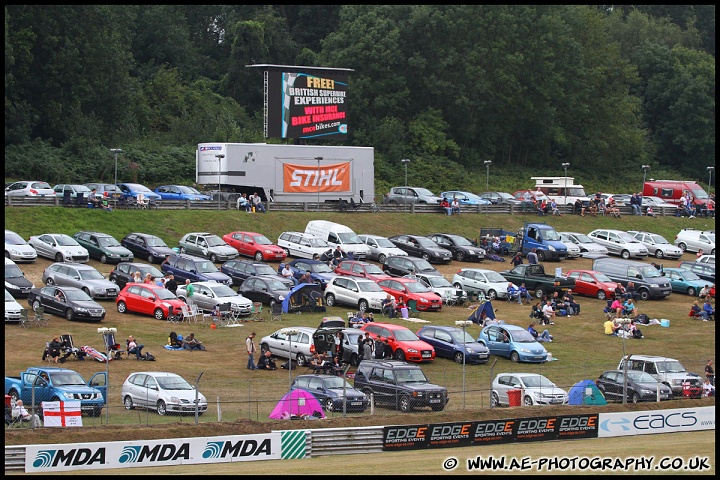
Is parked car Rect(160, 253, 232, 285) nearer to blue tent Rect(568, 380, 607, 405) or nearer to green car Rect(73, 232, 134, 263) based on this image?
green car Rect(73, 232, 134, 263)

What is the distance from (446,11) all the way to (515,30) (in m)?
6.29

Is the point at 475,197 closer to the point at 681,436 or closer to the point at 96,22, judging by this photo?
the point at 96,22

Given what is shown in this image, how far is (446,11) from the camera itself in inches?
3639

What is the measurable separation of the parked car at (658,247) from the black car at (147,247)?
26282 mm

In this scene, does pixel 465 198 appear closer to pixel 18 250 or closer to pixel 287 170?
pixel 287 170

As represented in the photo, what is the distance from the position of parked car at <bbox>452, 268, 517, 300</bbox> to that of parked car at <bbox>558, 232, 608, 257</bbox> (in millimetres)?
12217

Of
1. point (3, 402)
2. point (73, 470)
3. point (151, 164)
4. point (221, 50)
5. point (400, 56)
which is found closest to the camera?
point (73, 470)

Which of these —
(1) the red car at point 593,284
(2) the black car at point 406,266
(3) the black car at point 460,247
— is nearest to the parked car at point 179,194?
(3) the black car at point 460,247

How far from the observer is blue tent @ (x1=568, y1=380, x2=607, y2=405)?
29.5 metres

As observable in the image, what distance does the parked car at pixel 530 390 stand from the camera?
29531 mm

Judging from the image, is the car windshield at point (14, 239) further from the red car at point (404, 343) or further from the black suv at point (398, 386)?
the black suv at point (398, 386)

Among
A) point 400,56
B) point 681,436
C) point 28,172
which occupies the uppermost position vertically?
point 400,56

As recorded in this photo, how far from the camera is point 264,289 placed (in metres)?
42.4

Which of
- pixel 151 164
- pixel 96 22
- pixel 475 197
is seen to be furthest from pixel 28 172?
pixel 475 197
